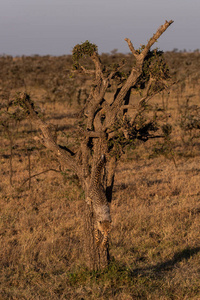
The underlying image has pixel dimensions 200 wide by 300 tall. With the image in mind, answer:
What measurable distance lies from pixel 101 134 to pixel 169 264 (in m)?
3.72

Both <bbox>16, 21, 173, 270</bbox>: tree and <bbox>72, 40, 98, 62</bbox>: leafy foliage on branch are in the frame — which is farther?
<bbox>72, 40, 98, 62</bbox>: leafy foliage on branch

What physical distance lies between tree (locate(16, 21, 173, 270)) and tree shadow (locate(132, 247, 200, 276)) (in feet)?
4.07

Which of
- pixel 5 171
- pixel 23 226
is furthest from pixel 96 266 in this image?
pixel 5 171

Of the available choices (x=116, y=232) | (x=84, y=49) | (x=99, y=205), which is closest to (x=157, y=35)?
(x=84, y=49)

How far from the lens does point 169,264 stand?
854cm

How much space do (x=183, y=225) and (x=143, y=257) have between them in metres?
2.24

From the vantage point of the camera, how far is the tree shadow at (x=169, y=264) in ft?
26.0

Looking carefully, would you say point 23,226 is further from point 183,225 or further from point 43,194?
point 183,225

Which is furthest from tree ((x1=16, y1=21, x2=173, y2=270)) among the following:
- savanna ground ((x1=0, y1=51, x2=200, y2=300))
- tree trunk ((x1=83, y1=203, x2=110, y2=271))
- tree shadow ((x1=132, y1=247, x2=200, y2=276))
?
tree shadow ((x1=132, y1=247, x2=200, y2=276))

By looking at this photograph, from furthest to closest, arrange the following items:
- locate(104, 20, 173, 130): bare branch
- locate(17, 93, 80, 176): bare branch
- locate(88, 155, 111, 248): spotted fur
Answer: locate(104, 20, 173, 130): bare branch, locate(17, 93, 80, 176): bare branch, locate(88, 155, 111, 248): spotted fur

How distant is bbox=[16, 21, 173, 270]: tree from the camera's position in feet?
22.2

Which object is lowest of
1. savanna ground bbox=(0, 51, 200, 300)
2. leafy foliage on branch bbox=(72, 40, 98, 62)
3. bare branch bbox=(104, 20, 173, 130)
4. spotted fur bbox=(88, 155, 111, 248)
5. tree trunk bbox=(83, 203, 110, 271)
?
savanna ground bbox=(0, 51, 200, 300)

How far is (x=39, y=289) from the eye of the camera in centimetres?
723

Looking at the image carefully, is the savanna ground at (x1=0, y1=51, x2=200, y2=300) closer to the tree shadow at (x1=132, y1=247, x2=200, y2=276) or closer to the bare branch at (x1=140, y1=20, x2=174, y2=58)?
the tree shadow at (x1=132, y1=247, x2=200, y2=276)
